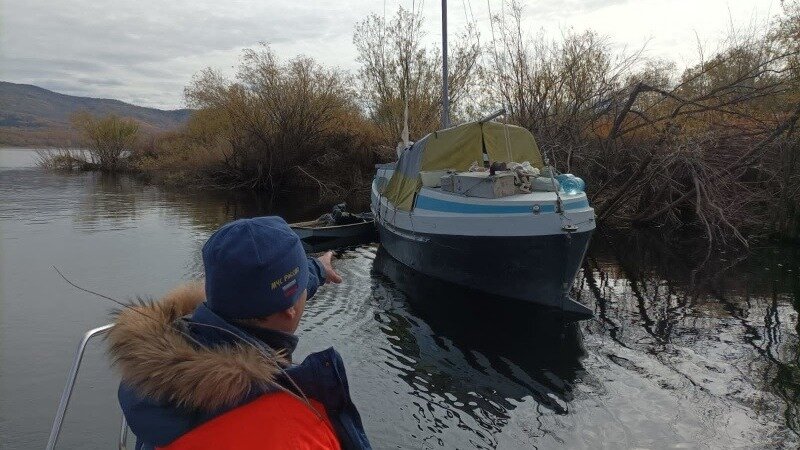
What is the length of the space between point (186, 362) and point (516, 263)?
27.9 feet

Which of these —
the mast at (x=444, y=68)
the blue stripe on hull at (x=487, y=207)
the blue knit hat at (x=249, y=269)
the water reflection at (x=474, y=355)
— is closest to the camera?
the blue knit hat at (x=249, y=269)

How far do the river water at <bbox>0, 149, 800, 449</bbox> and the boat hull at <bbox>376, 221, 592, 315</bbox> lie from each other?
334 mm

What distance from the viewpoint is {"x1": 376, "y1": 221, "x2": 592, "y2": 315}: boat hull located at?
9281 millimetres

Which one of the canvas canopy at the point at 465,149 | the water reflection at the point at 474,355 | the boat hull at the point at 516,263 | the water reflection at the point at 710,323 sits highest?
the canvas canopy at the point at 465,149

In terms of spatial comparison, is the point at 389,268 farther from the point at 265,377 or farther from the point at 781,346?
the point at 265,377

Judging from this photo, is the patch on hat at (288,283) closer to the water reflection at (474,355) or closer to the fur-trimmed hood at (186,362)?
the fur-trimmed hood at (186,362)

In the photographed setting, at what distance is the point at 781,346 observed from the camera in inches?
327

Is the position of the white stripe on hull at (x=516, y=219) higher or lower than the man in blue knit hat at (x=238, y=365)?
lower

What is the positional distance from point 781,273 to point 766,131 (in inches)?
214

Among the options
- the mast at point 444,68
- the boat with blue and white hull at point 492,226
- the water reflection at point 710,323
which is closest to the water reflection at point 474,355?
the boat with blue and white hull at point 492,226

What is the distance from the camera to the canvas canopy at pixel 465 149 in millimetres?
12055

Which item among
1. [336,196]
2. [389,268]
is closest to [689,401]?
[389,268]

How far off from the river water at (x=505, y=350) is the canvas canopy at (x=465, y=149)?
87.1 inches

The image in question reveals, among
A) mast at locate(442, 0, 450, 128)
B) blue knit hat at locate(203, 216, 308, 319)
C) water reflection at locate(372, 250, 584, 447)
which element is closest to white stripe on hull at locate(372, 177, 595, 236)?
water reflection at locate(372, 250, 584, 447)
